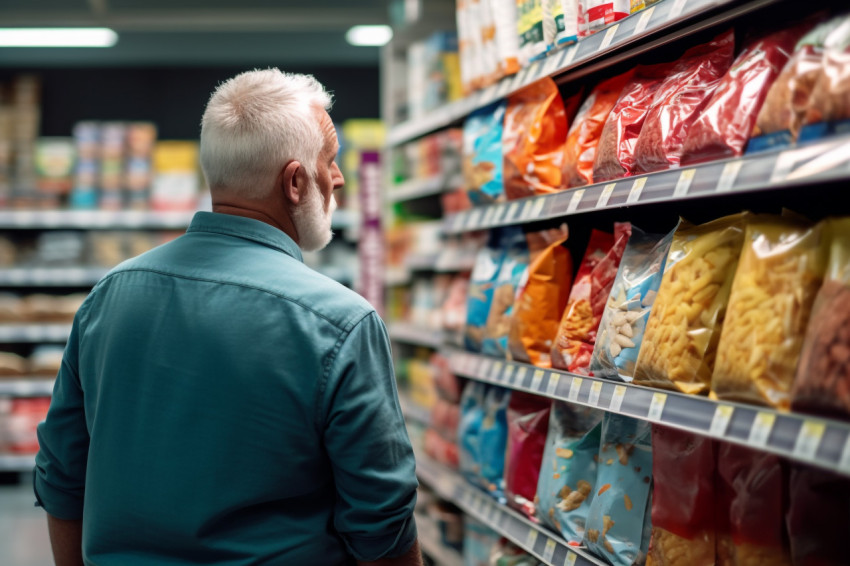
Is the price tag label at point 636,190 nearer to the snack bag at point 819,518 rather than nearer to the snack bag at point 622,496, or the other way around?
the snack bag at point 622,496

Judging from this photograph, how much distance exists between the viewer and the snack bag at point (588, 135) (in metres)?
2.21

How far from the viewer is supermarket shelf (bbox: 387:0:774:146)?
5.50ft

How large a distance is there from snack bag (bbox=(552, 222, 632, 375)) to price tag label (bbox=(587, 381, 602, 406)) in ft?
0.57

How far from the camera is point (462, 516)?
Answer: 349 cm

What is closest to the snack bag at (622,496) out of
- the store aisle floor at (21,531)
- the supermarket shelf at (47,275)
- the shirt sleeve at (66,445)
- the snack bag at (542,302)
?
the snack bag at (542,302)

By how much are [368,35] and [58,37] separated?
2.42 metres

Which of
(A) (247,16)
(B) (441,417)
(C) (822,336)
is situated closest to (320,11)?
(A) (247,16)

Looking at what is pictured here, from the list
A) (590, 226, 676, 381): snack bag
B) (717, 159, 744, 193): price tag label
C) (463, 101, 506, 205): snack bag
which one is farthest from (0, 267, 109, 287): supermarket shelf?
(717, 159, 744, 193): price tag label

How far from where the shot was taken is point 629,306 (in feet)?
6.30

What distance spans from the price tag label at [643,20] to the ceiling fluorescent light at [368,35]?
4.87 metres

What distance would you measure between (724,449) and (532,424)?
31.5 inches

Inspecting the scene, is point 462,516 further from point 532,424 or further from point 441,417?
point 532,424

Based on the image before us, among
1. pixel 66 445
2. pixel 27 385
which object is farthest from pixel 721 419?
pixel 27 385

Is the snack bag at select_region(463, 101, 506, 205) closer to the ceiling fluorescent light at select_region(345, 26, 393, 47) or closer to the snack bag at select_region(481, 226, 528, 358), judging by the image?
the snack bag at select_region(481, 226, 528, 358)
